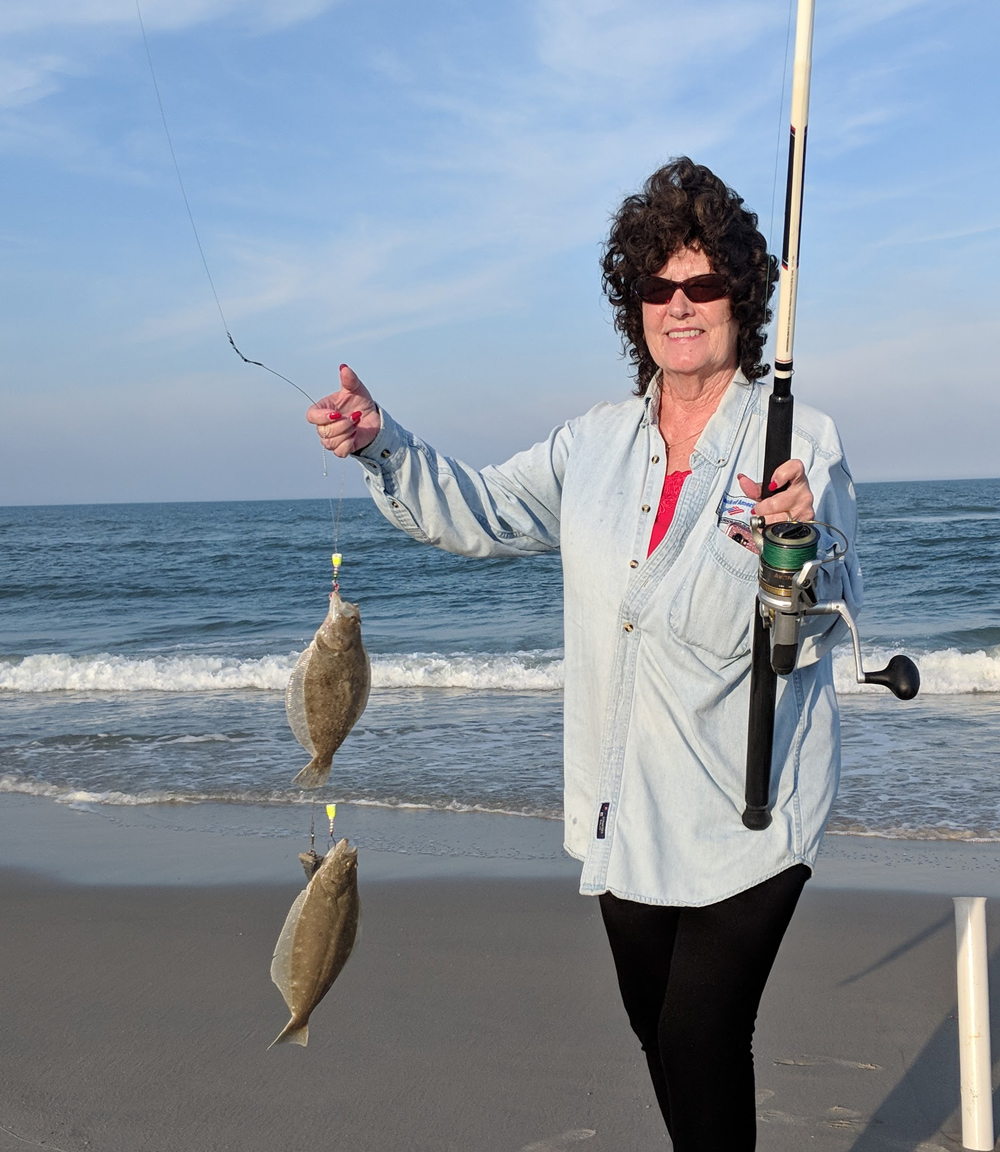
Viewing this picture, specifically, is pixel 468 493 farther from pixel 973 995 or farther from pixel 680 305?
pixel 973 995

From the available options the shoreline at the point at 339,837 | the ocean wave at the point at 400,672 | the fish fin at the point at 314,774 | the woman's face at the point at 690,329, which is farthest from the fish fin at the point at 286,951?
the ocean wave at the point at 400,672

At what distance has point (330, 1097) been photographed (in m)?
3.73

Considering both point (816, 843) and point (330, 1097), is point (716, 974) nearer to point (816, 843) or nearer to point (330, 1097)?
point (816, 843)

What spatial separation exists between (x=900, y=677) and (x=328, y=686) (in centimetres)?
121

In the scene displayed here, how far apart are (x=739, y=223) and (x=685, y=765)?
1280 mm

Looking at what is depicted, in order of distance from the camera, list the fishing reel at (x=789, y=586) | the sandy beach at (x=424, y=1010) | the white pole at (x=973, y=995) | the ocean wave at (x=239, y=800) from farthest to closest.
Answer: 1. the ocean wave at (x=239, y=800)
2. the sandy beach at (x=424, y=1010)
3. the white pole at (x=973, y=995)
4. the fishing reel at (x=789, y=586)

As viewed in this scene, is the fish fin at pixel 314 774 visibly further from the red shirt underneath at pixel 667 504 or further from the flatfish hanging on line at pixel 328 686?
the red shirt underneath at pixel 667 504

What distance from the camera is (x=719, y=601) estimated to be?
236 centimetres

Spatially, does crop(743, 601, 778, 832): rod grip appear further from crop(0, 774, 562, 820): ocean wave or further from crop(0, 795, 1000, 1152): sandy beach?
crop(0, 774, 562, 820): ocean wave

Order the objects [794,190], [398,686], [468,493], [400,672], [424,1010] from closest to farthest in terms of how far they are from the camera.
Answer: [794,190] < [468,493] < [424,1010] < [398,686] < [400,672]

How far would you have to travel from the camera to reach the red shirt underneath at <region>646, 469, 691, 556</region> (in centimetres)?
247

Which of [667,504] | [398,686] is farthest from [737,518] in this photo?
[398,686]

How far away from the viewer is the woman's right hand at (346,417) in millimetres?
2252

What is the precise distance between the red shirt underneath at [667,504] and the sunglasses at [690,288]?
1.34 ft
